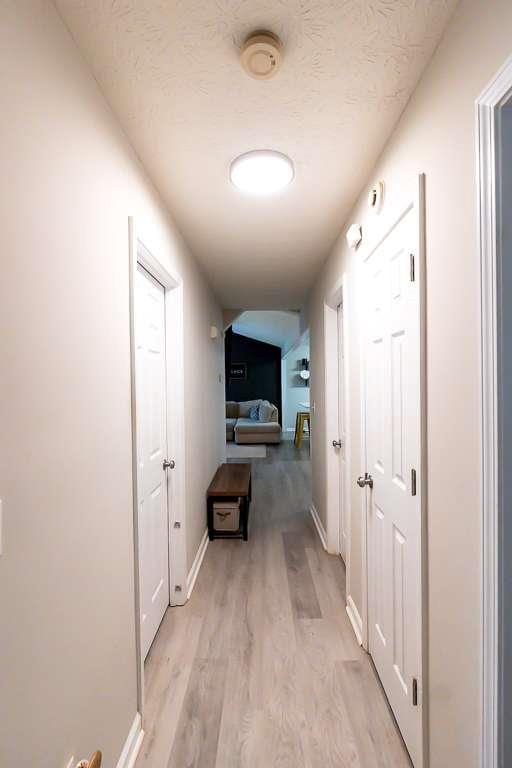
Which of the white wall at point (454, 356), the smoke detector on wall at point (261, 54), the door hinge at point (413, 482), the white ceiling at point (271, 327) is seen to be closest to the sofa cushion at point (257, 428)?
the white ceiling at point (271, 327)

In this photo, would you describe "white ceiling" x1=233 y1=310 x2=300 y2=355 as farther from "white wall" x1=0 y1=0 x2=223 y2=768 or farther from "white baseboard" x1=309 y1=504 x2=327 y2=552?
"white wall" x1=0 y1=0 x2=223 y2=768

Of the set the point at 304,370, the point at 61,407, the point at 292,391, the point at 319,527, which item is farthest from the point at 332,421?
the point at 292,391

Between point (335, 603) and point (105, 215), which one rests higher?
point (105, 215)

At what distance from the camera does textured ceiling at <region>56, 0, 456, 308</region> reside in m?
1.00

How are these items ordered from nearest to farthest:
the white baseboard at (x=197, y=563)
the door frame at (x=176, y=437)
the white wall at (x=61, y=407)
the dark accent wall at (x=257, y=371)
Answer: the white wall at (x=61, y=407) → the door frame at (x=176, y=437) → the white baseboard at (x=197, y=563) → the dark accent wall at (x=257, y=371)

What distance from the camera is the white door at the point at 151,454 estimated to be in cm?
193

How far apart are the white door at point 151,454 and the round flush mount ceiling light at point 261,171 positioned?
655 mm

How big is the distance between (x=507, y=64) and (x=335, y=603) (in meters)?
2.62

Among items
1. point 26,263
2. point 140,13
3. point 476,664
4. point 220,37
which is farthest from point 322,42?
point 476,664

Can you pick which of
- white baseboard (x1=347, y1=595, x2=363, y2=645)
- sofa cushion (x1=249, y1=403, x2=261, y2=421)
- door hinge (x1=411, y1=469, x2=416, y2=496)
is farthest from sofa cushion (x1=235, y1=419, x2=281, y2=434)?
door hinge (x1=411, y1=469, x2=416, y2=496)

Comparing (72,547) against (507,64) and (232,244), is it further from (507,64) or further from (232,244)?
(232,244)

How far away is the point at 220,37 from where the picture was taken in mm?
1072

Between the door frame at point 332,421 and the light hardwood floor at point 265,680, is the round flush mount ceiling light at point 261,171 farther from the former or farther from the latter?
the light hardwood floor at point 265,680

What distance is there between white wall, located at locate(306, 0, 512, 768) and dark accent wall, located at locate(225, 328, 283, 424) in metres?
10.0
